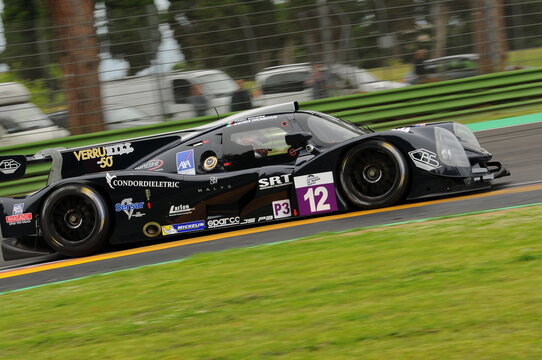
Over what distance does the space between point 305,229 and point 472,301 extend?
3.12m

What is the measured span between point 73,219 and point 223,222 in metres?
1.57

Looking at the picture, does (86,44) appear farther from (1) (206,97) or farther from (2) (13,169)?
(2) (13,169)

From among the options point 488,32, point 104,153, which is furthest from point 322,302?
point 488,32

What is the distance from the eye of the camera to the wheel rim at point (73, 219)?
7.85 m

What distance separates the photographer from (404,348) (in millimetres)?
3703

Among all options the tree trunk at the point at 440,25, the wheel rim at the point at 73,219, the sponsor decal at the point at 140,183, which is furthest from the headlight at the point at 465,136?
the tree trunk at the point at 440,25

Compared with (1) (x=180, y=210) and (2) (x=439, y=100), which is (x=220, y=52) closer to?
(2) (x=439, y=100)

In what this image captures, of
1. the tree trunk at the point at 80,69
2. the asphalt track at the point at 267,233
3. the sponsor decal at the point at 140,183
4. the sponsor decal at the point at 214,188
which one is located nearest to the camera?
the asphalt track at the point at 267,233

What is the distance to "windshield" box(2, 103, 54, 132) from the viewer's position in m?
12.1

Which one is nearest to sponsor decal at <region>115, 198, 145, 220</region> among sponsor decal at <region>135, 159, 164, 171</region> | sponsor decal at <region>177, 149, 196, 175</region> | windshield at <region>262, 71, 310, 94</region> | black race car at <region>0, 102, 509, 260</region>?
black race car at <region>0, 102, 509, 260</region>

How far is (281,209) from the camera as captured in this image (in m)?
7.60

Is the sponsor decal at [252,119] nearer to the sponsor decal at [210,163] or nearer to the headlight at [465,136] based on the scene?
the sponsor decal at [210,163]

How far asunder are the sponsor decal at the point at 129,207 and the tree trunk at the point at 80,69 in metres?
5.14

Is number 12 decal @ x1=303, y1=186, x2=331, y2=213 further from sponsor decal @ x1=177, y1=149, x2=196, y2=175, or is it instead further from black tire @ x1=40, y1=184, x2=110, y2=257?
black tire @ x1=40, y1=184, x2=110, y2=257
